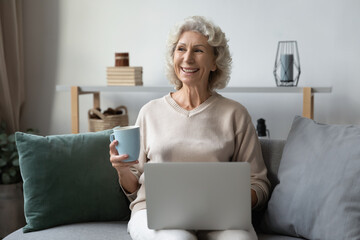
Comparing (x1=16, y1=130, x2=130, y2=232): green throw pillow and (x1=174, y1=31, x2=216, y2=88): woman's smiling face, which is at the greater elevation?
(x1=174, y1=31, x2=216, y2=88): woman's smiling face

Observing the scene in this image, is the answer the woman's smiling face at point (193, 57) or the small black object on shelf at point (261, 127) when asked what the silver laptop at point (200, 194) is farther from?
the small black object on shelf at point (261, 127)

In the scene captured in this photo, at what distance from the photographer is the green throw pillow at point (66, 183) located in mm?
1885

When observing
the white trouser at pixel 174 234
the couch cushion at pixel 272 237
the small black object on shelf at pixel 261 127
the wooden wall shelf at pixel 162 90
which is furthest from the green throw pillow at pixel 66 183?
the small black object on shelf at pixel 261 127

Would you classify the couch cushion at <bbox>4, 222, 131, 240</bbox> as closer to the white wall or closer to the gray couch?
the gray couch

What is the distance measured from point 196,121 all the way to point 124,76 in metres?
1.08

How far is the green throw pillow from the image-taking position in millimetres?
1885

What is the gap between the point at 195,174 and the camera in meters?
1.48

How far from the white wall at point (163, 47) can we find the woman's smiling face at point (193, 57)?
3.43ft

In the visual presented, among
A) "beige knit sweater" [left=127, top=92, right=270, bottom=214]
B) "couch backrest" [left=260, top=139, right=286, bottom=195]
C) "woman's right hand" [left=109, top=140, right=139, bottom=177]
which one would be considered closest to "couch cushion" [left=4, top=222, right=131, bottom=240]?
"beige knit sweater" [left=127, top=92, right=270, bottom=214]

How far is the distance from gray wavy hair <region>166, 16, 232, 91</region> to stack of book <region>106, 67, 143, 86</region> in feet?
2.68

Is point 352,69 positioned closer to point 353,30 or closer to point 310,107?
point 353,30

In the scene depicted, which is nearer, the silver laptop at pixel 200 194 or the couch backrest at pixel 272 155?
the silver laptop at pixel 200 194

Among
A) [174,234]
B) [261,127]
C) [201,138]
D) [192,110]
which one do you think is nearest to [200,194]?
[174,234]

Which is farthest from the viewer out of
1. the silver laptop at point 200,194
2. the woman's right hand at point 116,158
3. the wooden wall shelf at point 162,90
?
the wooden wall shelf at point 162,90
